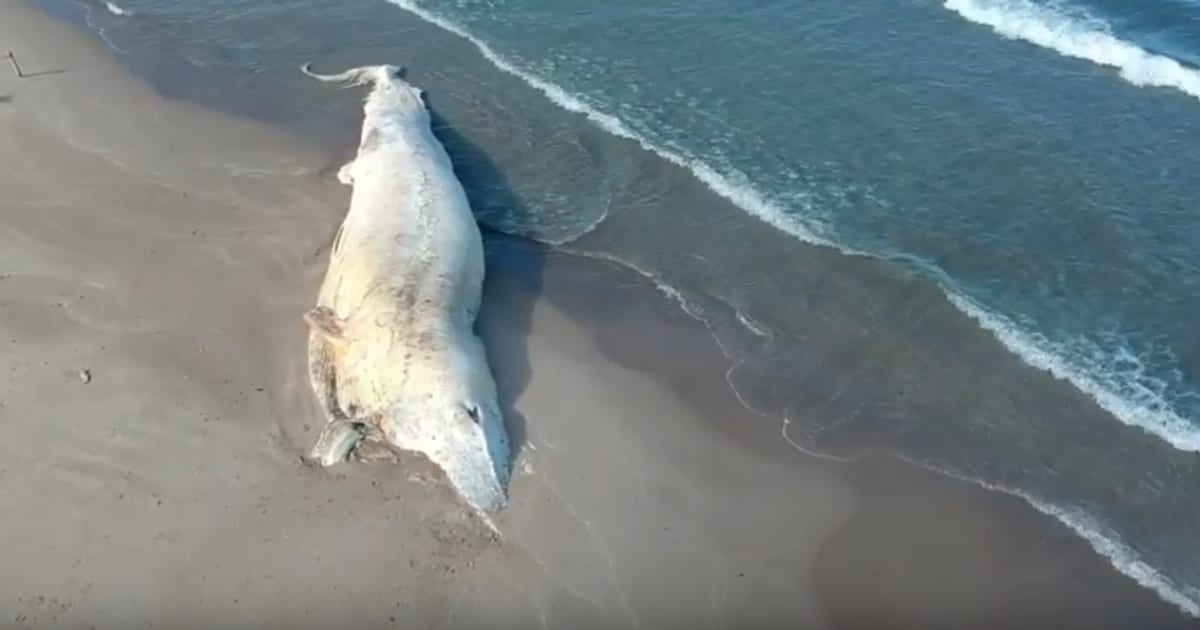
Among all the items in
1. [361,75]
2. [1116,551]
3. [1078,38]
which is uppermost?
[1078,38]

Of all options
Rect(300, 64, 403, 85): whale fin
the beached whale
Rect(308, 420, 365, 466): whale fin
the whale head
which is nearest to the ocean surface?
Rect(300, 64, 403, 85): whale fin

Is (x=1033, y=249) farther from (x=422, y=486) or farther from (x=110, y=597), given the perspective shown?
(x=110, y=597)

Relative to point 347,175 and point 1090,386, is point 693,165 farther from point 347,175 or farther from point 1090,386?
point 1090,386

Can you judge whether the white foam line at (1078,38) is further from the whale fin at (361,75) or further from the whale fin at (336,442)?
the whale fin at (336,442)

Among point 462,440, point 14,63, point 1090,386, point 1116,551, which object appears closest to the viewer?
point 1116,551

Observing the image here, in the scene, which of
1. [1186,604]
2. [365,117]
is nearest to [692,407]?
[1186,604]

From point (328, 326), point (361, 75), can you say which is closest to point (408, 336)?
point (328, 326)
